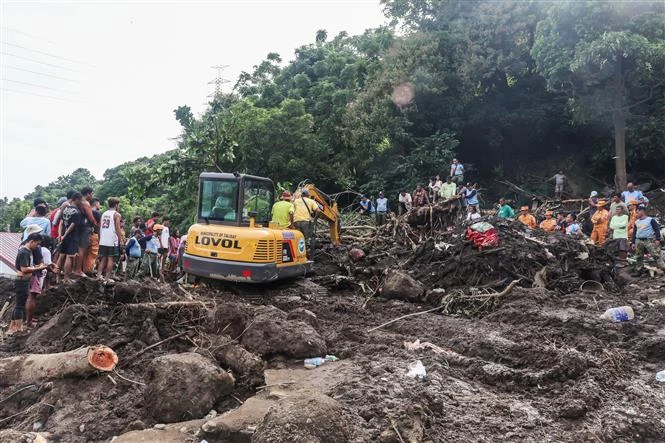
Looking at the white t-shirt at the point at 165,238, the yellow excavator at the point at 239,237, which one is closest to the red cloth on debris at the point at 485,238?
the yellow excavator at the point at 239,237

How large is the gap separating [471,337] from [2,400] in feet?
15.7

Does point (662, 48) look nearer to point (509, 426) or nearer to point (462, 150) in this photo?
point (462, 150)

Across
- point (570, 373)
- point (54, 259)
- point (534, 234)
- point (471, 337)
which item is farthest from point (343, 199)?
point (570, 373)

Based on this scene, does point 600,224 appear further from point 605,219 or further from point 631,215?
point 631,215

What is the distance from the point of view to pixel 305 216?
9141 millimetres

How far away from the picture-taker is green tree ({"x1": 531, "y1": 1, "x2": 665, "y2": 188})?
53.8 feet

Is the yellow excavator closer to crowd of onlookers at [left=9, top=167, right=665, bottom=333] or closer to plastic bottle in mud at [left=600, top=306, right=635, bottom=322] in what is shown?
crowd of onlookers at [left=9, top=167, right=665, bottom=333]

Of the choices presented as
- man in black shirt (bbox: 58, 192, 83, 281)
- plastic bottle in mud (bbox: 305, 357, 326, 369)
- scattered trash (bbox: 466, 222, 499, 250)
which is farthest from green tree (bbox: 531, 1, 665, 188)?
man in black shirt (bbox: 58, 192, 83, 281)

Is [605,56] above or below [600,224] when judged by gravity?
above

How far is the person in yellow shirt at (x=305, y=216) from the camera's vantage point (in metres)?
9.10

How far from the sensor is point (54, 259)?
28.1ft

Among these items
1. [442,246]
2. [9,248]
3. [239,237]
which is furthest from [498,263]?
[9,248]

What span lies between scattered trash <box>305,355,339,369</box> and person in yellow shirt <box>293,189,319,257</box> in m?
4.09

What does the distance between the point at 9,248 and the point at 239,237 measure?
→ 7029mm
